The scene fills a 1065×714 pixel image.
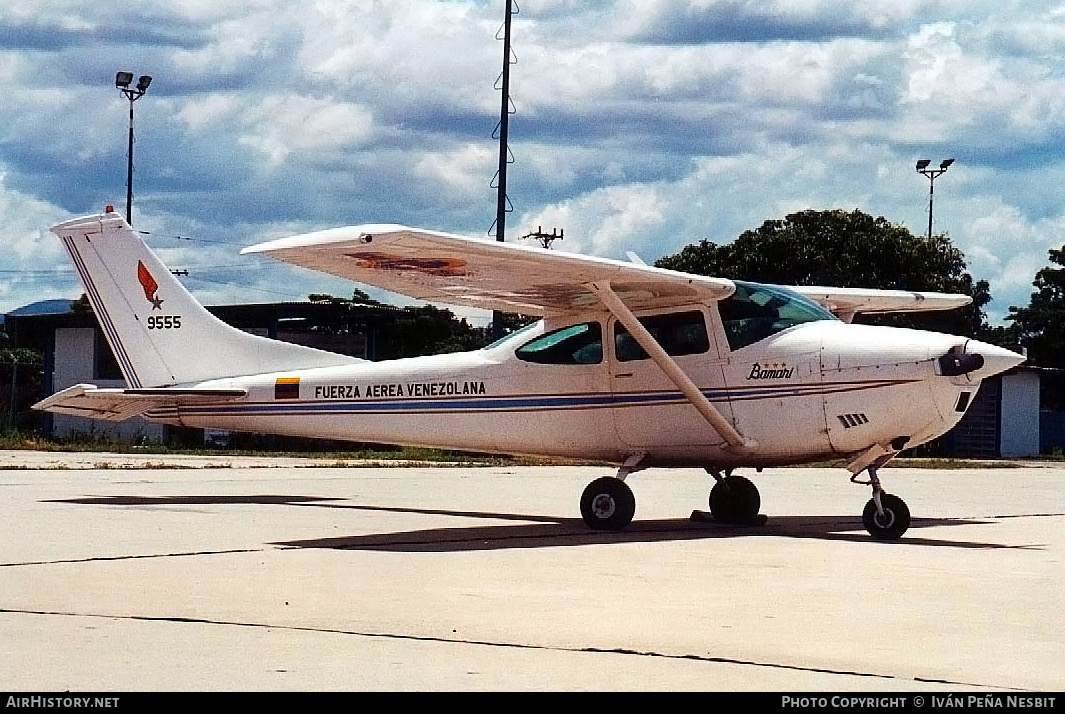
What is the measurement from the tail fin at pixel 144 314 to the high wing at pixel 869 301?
22.3 feet

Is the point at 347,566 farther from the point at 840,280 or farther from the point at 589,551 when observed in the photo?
the point at 840,280

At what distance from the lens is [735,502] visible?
1541 centimetres

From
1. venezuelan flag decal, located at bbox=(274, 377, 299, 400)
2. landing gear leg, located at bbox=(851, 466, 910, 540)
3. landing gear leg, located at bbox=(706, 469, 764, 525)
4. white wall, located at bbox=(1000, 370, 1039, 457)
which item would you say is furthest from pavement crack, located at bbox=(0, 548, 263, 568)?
white wall, located at bbox=(1000, 370, 1039, 457)

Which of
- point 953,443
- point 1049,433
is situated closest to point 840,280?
point 953,443

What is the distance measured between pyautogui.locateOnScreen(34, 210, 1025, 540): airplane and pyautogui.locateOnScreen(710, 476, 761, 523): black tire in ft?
0.05

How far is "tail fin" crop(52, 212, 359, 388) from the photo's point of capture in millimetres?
17984

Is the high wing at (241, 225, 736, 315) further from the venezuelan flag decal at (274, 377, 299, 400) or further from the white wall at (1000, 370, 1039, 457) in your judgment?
the white wall at (1000, 370, 1039, 457)

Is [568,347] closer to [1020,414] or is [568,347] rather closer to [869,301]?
[869,301]

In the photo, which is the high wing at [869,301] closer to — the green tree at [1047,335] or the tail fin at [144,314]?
the tail fin at [144,314]

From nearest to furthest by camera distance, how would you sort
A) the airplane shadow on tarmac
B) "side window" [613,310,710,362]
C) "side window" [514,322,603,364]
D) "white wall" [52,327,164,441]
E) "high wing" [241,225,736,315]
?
1. "high wing" [241,225,736,315]
2. the airplane shadow on tarmac
3. "side window" [613,310,710,362]
4. "side window" [514,322,603,364]
5. "white wall" [52,327,164,441]

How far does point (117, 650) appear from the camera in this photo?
22.1 ft

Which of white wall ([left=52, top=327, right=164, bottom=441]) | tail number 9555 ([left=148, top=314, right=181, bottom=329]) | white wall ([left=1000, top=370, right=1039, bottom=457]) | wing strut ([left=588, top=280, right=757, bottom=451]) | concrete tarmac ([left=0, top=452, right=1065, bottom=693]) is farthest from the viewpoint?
white wall ([left=1000, top=370, right=1039, bottom=457])

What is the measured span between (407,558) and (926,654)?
523cm

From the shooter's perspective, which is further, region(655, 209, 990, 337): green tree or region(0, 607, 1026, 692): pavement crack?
region(655, 209, 990, 337): green tree
